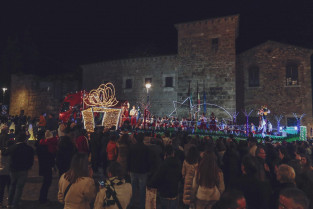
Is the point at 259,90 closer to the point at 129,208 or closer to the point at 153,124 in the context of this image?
the point at 153,124

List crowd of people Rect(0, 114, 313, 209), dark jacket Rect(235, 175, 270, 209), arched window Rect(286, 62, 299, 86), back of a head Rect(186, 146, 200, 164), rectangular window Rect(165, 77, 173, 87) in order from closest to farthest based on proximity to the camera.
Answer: crowd of people Rect(0, 114, 313, 209)
dark jacket Rect(235, 175, 270, 209)
back of a head Rect(186, 146, 200, 164)
arched window Rect(286, 62, 299, 86)
rectangular window Rect(165, 77, 173, 87)

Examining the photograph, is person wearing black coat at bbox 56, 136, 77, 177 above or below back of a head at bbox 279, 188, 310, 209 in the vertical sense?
below

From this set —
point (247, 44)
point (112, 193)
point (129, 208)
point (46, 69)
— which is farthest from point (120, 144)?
point (46, 69)

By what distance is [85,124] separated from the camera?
43.9 ft

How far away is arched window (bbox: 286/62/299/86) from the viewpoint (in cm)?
1970

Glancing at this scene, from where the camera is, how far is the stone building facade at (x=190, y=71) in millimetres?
20578

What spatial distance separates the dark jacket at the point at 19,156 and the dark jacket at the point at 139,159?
2.41 metres

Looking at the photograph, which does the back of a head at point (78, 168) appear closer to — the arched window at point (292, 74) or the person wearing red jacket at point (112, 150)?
the person wearing red jacket at point (112, 150)

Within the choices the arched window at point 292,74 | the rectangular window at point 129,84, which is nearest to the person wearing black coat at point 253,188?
the arched window at point 292,74

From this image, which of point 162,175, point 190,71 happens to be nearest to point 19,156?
point 162,175

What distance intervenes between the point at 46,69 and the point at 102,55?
350 inches

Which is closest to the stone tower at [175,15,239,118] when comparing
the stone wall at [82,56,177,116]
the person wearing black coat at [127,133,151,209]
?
the stone wall at [82,56,177,116]

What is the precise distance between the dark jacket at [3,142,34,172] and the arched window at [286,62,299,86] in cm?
1993

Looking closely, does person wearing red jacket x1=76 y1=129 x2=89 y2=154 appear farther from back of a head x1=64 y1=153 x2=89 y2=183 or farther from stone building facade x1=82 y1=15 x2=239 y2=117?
stone building facade x1=82 y1=15 x2=239 y2=117
